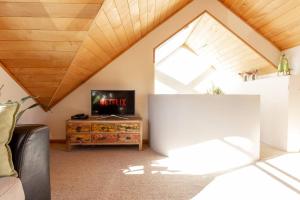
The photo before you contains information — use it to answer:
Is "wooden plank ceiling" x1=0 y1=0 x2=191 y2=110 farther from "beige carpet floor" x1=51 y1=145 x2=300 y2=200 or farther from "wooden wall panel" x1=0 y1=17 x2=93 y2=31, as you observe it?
"beige carpet floor" x1=51 y1=145 x2=300 y2=200

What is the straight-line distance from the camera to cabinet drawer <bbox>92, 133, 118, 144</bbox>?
3.81 meters

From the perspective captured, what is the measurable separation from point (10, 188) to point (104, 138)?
8.78ft

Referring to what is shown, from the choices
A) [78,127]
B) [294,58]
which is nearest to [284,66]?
[294,58]

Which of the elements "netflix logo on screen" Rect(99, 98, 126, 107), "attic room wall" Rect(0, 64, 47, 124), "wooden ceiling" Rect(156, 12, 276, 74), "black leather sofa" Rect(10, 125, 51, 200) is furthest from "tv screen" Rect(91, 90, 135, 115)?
"black leather sofa" Rect(10, 125, 51, 200)

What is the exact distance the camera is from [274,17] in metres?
3.75

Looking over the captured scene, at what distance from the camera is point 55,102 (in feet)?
14.0

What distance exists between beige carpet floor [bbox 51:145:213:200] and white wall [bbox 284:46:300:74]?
2.85m

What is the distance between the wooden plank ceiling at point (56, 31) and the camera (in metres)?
1.91

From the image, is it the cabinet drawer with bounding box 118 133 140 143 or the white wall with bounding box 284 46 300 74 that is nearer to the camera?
the cabinet drawer with bounding box 118 133 140 143

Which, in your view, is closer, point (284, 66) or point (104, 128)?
point (104, 128)

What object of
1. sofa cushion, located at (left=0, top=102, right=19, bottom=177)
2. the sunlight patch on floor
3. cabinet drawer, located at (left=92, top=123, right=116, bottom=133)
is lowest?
the sunlight patch on floor

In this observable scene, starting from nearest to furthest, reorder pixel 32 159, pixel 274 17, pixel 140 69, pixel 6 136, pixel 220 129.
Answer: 1. pixel 6 136
2. pixel 32 159
3. pixel 220 129
4. pixel 274 17
5. pixel 140 69

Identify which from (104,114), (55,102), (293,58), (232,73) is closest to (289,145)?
(293,58)

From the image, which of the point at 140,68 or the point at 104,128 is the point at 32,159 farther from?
the point at 140,68
